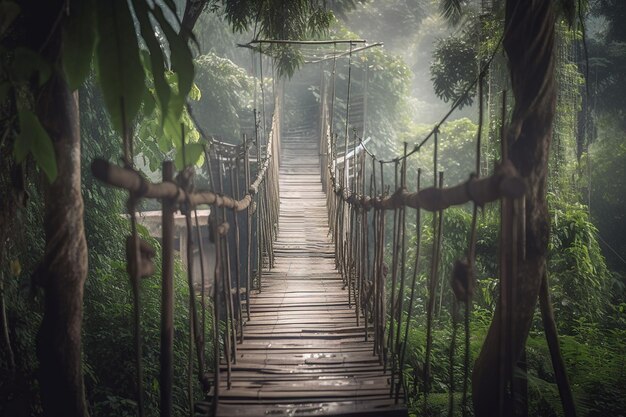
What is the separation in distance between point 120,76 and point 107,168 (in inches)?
7.6

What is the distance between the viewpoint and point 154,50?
110 centimetres

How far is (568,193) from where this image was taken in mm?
5555

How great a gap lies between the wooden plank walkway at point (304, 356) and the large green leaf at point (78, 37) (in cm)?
124

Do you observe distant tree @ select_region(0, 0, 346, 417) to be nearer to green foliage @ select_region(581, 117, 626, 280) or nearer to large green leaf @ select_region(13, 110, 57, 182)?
large green leaf @ select_region(13, 110, 57, 182)

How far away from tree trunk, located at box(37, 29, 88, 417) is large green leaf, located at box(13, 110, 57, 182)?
1.66 feet

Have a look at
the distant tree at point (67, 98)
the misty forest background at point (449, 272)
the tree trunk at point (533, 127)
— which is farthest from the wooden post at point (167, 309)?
the tree trunk at point (533, 127)

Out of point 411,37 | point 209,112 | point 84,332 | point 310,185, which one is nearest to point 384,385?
point 84,332

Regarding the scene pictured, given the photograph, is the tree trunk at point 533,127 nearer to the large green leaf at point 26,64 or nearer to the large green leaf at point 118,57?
the large green leaf at point 118,57

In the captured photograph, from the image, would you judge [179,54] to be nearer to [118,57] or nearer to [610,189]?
[118,57]

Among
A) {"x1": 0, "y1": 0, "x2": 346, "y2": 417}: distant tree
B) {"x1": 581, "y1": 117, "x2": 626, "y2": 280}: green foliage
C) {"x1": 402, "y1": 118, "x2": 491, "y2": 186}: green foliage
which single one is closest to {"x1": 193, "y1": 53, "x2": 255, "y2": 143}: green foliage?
{"x1": 402, "y1": 118, "x2": 491, "y2": 186}: green foliage

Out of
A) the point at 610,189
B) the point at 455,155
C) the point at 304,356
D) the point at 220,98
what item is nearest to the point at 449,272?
the point at 304,356

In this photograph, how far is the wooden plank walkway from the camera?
1845 millimetres

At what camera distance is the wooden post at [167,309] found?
1.31m

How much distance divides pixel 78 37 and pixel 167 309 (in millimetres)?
700
